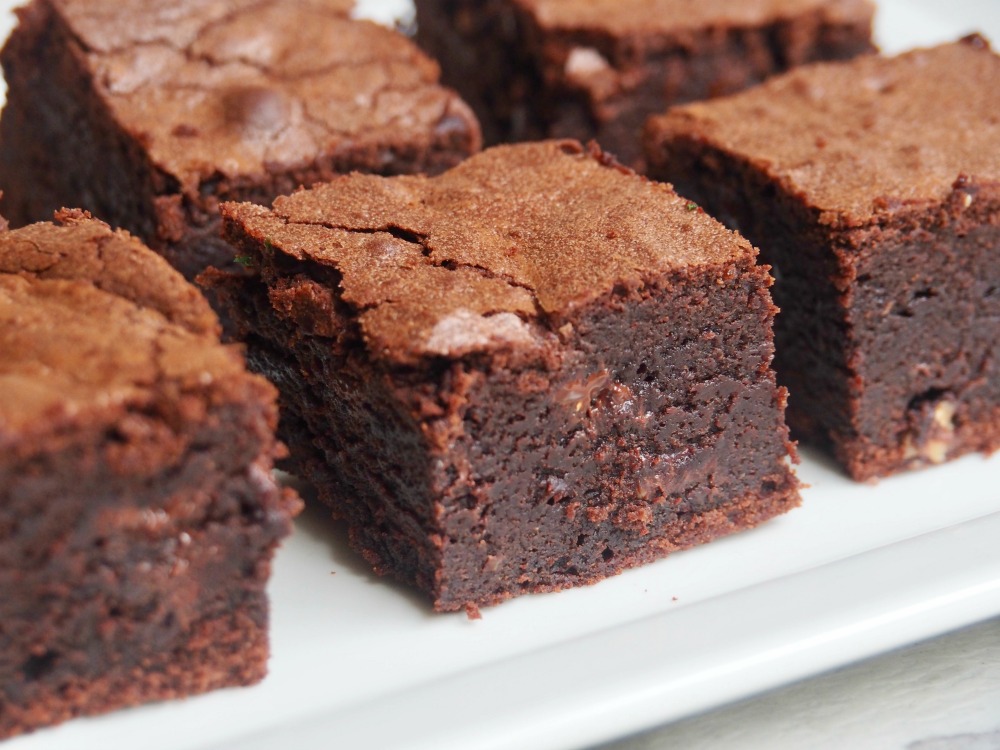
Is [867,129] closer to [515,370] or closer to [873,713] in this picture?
[515,370]

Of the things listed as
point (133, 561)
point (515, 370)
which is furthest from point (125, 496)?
point (515, 370)

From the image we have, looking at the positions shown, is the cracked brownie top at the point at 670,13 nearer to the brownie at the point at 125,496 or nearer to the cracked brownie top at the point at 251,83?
the cracked brownie top at the point at 251,83

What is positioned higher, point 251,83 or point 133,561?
point 251,83

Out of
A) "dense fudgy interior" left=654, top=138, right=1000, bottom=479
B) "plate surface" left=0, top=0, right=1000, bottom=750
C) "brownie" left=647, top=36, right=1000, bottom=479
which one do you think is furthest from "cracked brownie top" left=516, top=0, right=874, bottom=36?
"plate surface" left=0, top=0, right=1000, bottom=750

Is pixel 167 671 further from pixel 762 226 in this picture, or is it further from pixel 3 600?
pixel 762 226

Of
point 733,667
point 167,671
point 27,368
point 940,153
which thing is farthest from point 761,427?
point 27,368

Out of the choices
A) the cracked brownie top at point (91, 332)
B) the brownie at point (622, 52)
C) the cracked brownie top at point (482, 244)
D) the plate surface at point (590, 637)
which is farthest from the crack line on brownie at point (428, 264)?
the brownie at point (622, 52)
